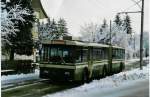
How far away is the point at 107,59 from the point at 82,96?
562 inches

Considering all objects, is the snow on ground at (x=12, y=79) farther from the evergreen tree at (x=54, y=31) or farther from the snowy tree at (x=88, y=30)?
the snowy tree at (x=88, y=30)

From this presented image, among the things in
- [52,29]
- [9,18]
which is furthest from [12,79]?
[52,29]

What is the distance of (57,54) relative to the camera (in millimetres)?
22469

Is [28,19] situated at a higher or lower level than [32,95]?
higher

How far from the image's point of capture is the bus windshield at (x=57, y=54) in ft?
73.1

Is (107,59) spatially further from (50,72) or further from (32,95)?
(32,95)

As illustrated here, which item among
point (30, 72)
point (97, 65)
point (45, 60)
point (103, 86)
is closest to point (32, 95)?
point (103, 86)

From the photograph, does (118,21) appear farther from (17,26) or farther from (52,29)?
(17,26)

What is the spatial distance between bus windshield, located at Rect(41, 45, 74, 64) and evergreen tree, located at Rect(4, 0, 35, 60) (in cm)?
952

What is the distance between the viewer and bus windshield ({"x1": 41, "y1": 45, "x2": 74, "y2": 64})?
73.1 ft

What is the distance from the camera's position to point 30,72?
111 feet

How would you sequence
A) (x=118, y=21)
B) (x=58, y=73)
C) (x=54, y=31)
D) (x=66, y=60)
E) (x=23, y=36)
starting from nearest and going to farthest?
(x=66, y=60) → (x=58, y=73) → (x=23, y=36) → (x=54, y=31) → (x=118, y=21)

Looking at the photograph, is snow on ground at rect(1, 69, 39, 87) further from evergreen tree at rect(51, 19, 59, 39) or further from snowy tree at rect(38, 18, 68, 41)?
snowy tree at rect(38, 18, 68, 41)

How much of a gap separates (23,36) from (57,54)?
11.7m
